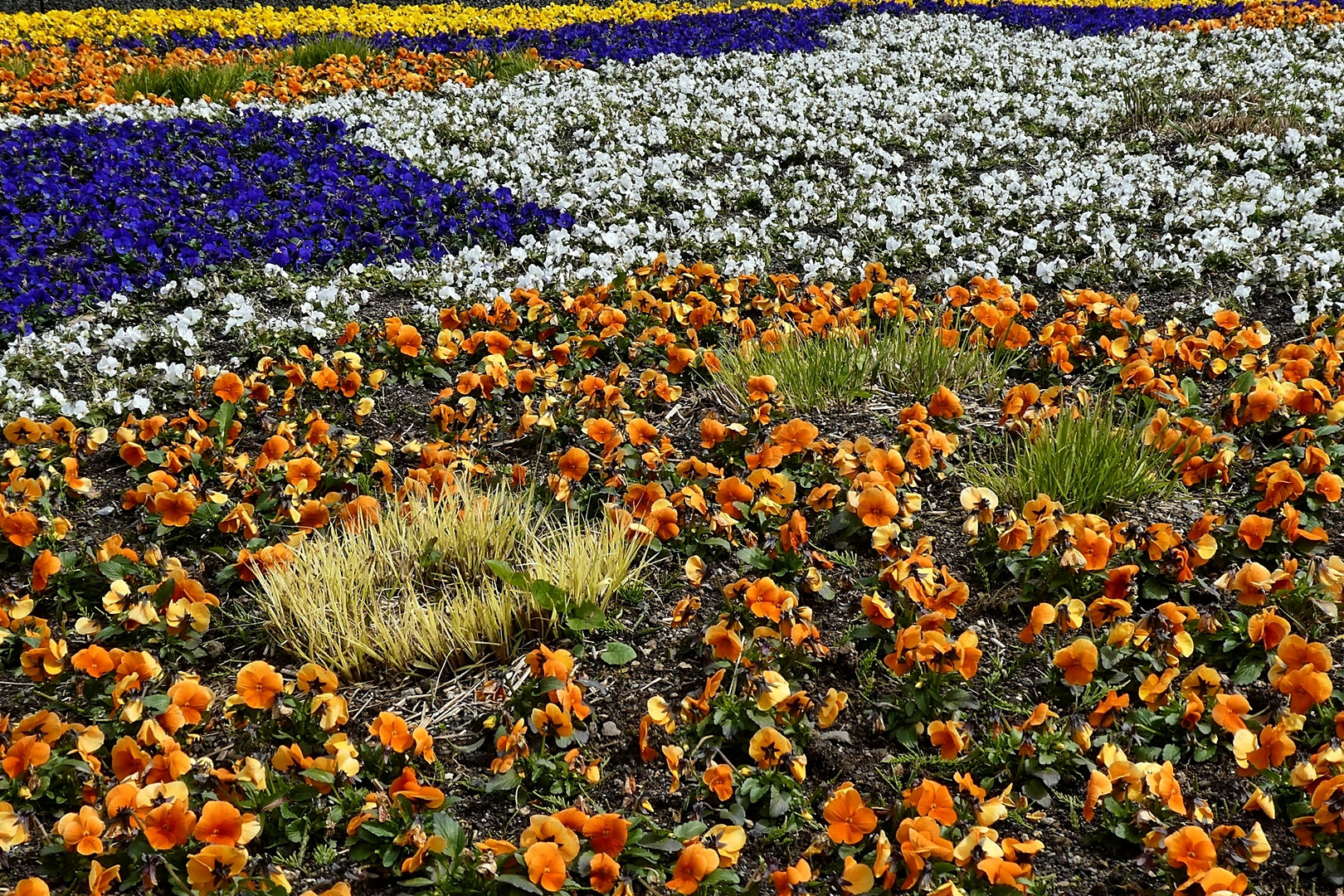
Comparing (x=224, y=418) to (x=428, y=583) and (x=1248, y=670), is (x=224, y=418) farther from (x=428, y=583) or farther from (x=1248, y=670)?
(x=1248, y=670)

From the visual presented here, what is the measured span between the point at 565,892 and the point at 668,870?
0.23 meters

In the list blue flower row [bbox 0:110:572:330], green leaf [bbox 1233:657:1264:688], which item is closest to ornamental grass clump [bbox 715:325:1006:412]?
green leaf [bbox 1233:657:1264:688]

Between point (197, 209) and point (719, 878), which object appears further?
point (197, 209)

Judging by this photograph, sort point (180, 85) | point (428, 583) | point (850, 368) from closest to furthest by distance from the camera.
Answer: point (428, 583) → point (850, 368) → point (180, 85)

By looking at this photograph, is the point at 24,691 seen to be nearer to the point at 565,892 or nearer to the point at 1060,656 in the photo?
the point at 565,892

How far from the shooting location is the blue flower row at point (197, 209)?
5359mm

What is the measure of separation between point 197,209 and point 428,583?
386 cm

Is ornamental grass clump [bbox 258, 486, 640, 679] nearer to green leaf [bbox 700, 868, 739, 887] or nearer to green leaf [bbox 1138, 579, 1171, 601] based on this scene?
green leaf [bbox 700, 868, 739, 887]

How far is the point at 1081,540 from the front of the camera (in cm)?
292

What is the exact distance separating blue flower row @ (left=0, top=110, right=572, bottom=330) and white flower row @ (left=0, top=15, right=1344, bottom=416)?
0.25 metres

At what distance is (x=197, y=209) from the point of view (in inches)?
238

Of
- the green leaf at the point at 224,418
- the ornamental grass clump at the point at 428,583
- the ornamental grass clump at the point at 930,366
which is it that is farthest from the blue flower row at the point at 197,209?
the ornamental grass clump at the point at 428,583

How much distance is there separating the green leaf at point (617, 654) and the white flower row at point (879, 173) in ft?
8.39

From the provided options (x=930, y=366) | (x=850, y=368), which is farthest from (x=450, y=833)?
(x=930, y=366)
